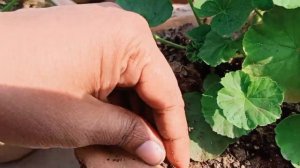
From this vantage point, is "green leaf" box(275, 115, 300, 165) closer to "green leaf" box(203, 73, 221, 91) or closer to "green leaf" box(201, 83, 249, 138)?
"green leaf" box(201, 83, 249, 138)

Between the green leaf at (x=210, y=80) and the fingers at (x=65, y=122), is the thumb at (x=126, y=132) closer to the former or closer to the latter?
the fingers at (x=65, y=122)

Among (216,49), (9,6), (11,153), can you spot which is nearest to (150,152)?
(216,49)

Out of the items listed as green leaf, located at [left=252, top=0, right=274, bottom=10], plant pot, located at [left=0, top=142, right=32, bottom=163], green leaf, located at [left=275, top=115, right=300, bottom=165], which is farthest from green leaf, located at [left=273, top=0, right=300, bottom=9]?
plant pot, located at [left=0, top=142, right=32, bottom=163]

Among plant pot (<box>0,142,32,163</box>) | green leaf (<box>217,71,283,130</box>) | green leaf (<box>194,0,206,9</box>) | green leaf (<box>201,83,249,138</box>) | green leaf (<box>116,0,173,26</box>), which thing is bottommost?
plant pot (<box>0,142,32,163</box>)

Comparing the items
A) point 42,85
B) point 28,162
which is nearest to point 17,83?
point 42,85

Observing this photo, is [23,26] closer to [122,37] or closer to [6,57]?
[6,57]

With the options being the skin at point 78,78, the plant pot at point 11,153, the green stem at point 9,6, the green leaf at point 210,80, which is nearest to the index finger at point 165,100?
the skin at point 78,78

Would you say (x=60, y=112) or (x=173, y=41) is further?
(x=173, y=41)
